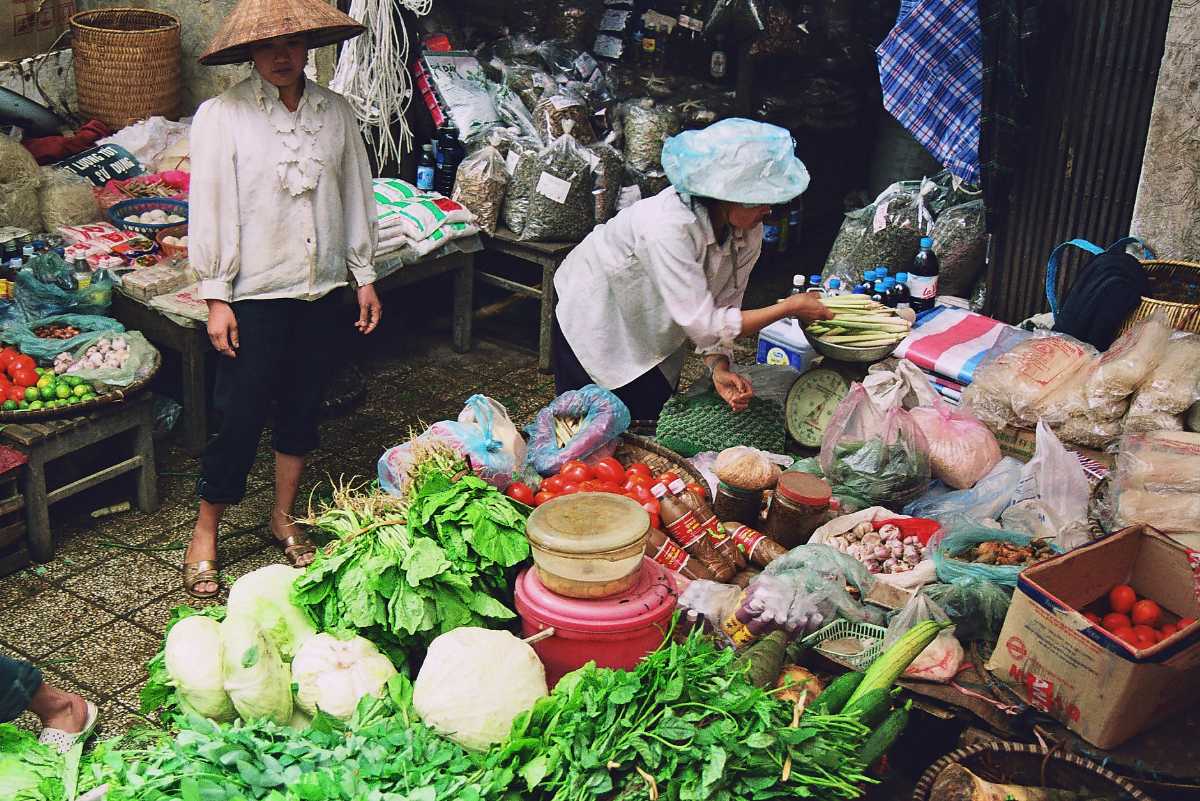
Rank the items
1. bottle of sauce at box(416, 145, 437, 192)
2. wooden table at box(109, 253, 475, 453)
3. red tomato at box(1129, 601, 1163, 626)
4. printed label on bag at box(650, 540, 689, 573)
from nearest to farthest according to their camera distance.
→ red tomato at box(1129, 601, 1163, 626)
printed label on bag at box(650, 540, 689, 573)
wooden table at box(109, 253, 475, 453)
bottle of sauce at box(416, 145, 437, 192)

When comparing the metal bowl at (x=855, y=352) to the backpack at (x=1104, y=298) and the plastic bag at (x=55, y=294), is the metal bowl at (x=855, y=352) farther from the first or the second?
the plastic bag at (x=55, y=294)

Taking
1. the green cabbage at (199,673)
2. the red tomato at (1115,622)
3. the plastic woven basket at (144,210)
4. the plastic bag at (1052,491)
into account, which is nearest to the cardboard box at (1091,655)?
the red tomato at (1115,622)

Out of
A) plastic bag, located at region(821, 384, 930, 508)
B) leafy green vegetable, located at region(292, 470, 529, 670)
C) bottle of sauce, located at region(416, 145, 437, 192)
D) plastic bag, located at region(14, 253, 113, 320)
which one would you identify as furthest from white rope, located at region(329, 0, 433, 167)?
leafy green vegetable, located at region(292, 470, 529, 670)

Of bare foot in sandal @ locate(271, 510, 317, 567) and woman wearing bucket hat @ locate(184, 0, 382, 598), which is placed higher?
woman wearing bucket hat @ locate(184, 0, 382, 598)

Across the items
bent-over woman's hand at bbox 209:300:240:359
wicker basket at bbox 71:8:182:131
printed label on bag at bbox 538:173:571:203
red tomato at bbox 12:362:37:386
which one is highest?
wicker basket at bbox 71:8:182:131

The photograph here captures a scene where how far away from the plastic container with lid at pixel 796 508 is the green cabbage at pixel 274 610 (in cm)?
156

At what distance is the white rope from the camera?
6.14 metres

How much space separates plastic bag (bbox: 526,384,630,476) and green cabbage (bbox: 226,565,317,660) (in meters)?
1.02

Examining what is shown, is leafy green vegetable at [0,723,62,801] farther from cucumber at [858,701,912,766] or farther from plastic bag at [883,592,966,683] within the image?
plastic bag at [883,592,966,683]

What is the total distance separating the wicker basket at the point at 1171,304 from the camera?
4.47 meters

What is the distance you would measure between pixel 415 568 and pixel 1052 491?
2283 millimetres

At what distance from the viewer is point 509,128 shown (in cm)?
680

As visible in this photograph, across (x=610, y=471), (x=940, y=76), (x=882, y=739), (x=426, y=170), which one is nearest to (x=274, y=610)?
(x=610, y=471)

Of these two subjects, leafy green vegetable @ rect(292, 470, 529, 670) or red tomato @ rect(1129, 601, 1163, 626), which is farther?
red tomato @ rect(1129, 601, 1163, 626)
